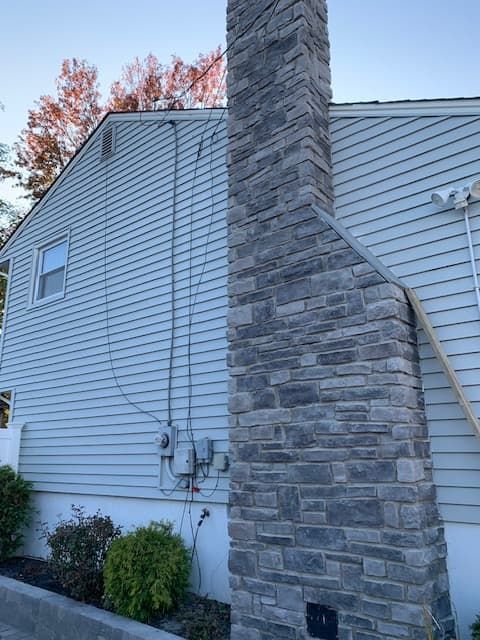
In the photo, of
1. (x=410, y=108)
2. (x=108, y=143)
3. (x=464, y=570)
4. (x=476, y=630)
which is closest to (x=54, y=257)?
(x=108, y=143)

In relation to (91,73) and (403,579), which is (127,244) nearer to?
(403,579)

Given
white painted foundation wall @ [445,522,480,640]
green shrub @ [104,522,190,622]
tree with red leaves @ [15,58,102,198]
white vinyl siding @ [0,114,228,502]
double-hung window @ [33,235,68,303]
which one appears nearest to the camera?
white painted foundation wall @ [445,522,480,640]

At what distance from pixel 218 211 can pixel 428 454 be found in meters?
3.31

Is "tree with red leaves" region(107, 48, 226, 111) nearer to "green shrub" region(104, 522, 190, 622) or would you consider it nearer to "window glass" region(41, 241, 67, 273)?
"window glass" region(41, 241, 67, 273)

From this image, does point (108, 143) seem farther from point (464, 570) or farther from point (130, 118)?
point (464, 570)

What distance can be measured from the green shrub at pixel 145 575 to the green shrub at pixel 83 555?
326 mm

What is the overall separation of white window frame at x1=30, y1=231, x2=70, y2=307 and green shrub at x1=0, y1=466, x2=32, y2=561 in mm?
2532

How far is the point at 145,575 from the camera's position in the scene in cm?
399

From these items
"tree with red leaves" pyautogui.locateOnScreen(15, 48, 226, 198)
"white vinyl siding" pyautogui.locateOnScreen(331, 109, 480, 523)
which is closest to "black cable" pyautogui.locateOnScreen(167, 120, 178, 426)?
"white vinyl siding" pyautogui.locateOnScreen(331, 109, 480, 523)

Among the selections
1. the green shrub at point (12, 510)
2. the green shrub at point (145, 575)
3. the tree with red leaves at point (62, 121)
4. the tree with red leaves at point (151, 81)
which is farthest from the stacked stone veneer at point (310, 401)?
the tree with red leaves at point (62, 121)

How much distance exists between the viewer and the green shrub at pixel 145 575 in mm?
3904

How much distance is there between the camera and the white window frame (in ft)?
24.2

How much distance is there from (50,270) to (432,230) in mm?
6175

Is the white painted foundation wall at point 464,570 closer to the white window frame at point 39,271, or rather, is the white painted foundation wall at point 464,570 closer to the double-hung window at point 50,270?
the white window frame at point 39,271
